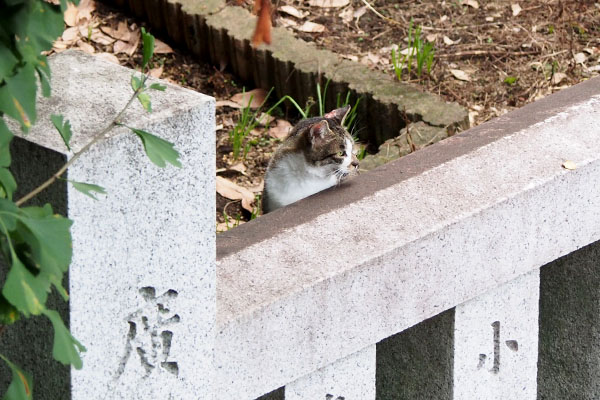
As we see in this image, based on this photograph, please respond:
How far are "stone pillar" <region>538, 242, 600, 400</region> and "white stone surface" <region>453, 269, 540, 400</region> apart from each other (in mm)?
181

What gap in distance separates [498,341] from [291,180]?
1.20m

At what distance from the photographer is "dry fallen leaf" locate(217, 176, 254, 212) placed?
10.9ft

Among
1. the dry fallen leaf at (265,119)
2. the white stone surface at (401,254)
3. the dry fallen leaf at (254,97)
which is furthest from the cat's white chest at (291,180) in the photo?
the white stone surface at (401,254)

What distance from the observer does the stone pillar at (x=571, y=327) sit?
6.92 ft

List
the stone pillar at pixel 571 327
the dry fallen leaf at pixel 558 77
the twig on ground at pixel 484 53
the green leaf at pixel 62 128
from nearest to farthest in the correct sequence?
1. the green leaf at pixel 62 128
2. the stone pillar at pixel 571 327
3. the dry fallen leaf at pixel 558 77
4. the twig on ground at pixel 484 53

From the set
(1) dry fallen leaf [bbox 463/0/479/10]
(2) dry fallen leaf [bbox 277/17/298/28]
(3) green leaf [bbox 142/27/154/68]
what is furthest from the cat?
(3) green leaf [bbox 142/27/154/68]

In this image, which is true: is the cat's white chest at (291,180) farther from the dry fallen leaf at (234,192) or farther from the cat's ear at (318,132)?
the dry fallen leaf at (234,192)

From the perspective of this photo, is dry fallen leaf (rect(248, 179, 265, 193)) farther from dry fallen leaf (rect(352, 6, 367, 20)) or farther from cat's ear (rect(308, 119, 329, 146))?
dry fallen leaf (rect(352, 6, 367, 20))

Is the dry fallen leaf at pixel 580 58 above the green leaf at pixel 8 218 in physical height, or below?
below

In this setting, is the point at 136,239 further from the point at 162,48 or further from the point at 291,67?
the point at 162,48

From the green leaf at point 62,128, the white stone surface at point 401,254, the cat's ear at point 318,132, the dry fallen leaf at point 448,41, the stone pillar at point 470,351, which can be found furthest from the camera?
the dry fallen leaf at point 448,41

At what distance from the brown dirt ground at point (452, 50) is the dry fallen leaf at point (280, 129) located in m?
0.03

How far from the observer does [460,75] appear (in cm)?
371

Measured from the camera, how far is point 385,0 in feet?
13.8
